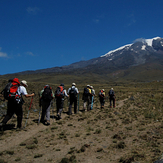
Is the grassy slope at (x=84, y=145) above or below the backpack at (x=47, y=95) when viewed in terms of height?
below

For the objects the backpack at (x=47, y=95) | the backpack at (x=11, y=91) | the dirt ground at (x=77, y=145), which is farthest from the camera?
the backpack at (x=47, y=95)

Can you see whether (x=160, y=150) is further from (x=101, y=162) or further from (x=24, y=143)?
(x=24, y=143)

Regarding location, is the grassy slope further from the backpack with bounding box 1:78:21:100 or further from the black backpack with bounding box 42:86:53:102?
the backpack with bounding box 1:78:21:100

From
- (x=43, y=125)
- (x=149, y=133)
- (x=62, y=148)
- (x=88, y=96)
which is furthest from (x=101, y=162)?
(x=88, y=96)

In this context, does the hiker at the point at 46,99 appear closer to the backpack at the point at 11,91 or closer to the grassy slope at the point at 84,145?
the grassy slope at the point at 84,145

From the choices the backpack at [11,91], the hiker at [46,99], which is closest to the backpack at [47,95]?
the hiker at [46,99]

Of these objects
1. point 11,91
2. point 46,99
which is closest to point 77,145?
point 11,91

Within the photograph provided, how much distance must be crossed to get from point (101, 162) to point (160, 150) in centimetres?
240

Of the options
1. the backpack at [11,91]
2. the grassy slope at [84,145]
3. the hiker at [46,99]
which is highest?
the backpack at [11,91]

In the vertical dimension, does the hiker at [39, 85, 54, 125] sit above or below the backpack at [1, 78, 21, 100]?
below

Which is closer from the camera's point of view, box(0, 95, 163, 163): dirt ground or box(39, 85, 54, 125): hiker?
box(0, 95, 163, 163): dirt ground

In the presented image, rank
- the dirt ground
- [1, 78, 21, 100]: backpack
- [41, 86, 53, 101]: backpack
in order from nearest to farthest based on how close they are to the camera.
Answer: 1. the dirt ground
2. [1, 78, 21, 100]: backpack
3. [41, 86, 53, 101]: backpack

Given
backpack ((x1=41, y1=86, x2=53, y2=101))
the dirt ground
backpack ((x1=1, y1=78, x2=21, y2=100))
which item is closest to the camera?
the dirt ground

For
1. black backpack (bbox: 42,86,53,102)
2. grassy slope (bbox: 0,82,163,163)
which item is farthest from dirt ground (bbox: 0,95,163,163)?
black backpack (bbox: 42,86,53,102)
